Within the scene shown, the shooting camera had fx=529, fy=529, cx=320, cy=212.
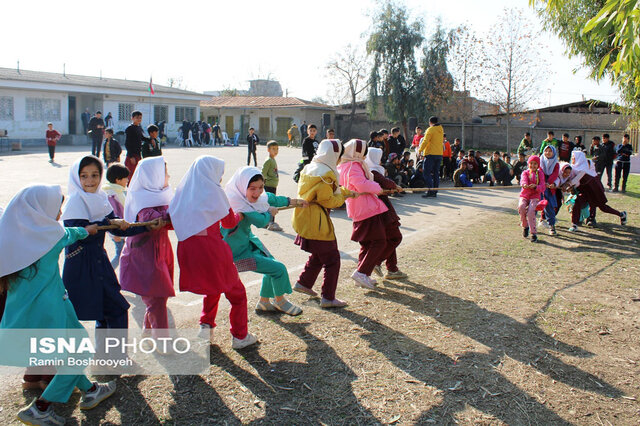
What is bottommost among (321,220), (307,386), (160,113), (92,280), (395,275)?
(307,386)

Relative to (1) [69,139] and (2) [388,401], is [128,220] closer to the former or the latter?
(2) [388,401]

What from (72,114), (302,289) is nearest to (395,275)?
(302,289)

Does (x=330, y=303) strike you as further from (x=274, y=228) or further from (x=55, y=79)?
(x=55, y=79)

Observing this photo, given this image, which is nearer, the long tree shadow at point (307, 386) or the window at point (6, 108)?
the long tree shadow at point (307, 386)

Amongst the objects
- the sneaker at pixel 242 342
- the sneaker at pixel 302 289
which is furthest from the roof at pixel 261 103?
the sneaker at pixel 242 342

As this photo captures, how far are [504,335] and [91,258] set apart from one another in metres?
3.74

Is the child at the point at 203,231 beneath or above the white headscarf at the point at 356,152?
beneath

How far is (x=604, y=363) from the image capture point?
4551 millimetres

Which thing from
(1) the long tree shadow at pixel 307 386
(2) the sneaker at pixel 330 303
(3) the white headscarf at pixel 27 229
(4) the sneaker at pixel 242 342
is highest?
(3) the white headscarf at pixel 27 229

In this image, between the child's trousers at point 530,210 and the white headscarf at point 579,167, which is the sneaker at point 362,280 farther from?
the white headscarf at point 579,167

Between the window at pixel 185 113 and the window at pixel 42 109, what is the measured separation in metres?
8.46

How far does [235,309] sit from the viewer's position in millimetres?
4426

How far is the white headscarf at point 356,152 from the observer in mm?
5996

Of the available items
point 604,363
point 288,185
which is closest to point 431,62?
point 288,185
